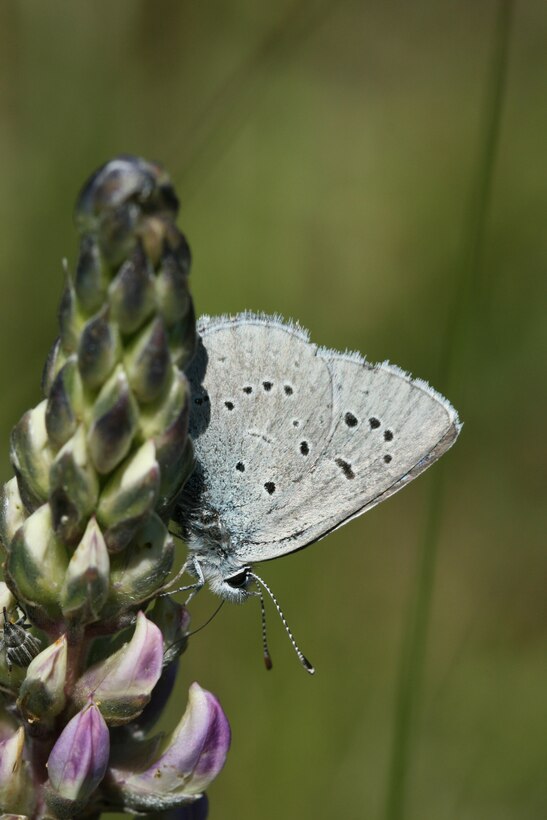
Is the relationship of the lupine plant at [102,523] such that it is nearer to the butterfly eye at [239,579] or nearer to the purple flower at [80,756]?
the purple flower at [80,756]

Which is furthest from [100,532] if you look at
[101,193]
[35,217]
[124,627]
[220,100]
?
[35,217]

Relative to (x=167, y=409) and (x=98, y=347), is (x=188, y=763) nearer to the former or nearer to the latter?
(x=167, y=409)

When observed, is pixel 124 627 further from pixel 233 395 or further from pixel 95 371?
pixel 233 395

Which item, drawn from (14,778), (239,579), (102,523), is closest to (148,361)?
(102,523)

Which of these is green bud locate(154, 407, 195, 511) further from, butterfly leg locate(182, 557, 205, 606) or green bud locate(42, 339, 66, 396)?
butterfly leg locate(182, 557, 205, 606)

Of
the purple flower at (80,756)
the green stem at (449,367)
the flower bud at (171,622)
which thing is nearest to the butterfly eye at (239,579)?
the flower bud at (171,622)

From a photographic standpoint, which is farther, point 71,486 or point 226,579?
point 226,579
